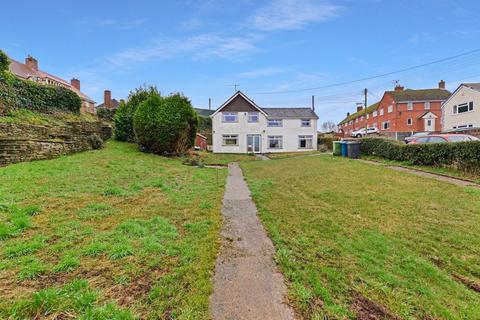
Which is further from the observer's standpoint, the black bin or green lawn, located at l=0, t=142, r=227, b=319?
the black bin

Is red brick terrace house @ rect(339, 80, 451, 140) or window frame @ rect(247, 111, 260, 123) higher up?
red brick terrace house @ rect(339, 80, 451, 140)

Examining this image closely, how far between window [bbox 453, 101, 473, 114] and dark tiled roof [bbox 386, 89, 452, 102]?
13.8m

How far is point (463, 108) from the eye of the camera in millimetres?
28625

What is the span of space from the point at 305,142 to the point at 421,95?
92.2 ft

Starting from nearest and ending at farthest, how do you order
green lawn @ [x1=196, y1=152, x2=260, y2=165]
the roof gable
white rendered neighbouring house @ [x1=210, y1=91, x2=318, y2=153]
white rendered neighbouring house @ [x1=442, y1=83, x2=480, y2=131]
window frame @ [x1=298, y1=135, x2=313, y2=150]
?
green lawn @ [x1=196, y1=152, x2=260, y2=165]
white rendered neighbouring house @ [x1=442, y1=83, x2=480, y2=131]
the roof gable
white rendered neighbouring house @ [x1=210, y1=91, x2=318, y2=153]
window frame @ [x1=298, y1=135, x2=313, y2=150]

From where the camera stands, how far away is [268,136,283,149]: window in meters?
31.2

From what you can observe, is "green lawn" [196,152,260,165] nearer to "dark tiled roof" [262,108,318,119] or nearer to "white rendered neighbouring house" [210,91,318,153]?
"white rendered neighbouring house" [210,91,318,153]

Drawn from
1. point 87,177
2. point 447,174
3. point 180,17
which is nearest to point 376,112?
point 447,174

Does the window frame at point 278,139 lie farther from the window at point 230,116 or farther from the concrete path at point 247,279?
the concrete path at point 247,279

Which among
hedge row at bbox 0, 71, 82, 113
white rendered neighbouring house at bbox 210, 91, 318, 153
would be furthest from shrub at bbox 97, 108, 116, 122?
white rendered neighbouring house at bbox 210, 91, 318, 153

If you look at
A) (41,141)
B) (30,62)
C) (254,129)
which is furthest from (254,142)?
(30,62)

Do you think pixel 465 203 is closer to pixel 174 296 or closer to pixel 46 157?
pixel 174 296

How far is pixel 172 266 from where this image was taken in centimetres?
322

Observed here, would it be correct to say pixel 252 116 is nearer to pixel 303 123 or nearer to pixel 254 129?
pixel 254 129
